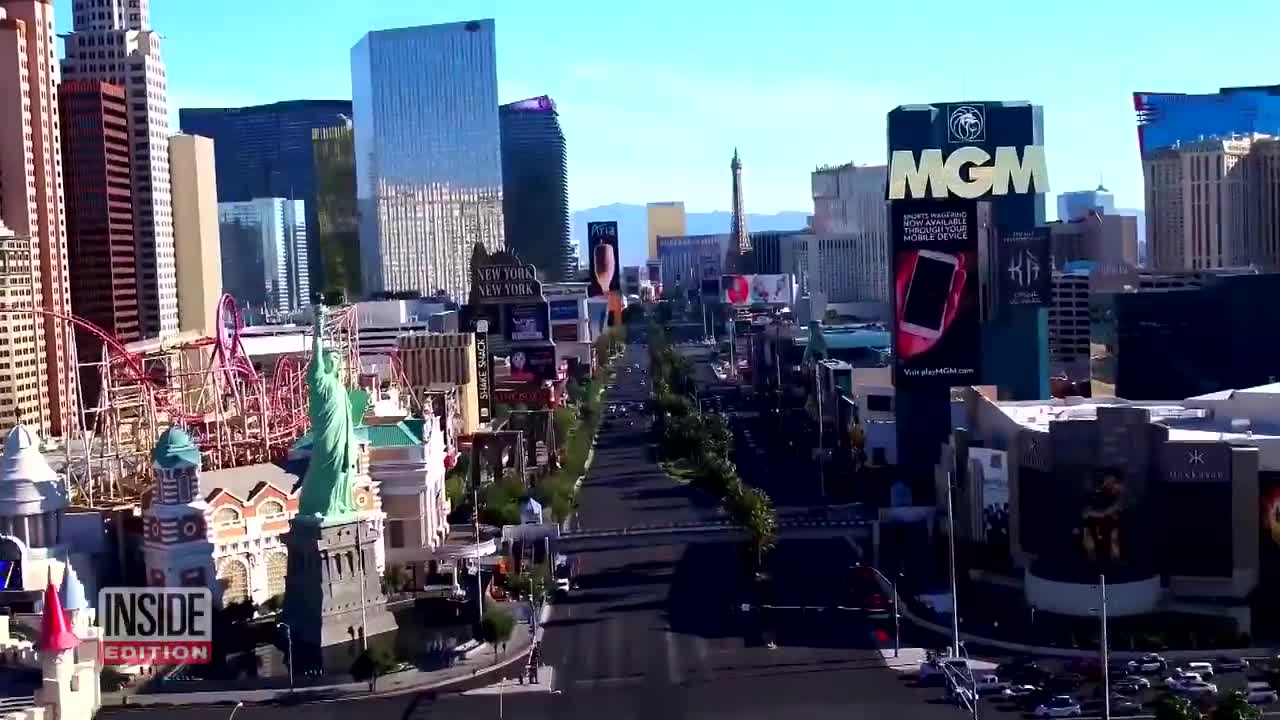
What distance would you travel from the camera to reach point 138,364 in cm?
6619

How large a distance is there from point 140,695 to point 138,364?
26.1 m

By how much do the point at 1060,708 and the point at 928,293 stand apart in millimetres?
31384

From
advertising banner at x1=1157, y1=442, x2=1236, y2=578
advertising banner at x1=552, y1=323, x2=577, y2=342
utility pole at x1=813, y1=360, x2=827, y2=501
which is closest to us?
advertising banner at x1=1157, y1=442, x2=1236, y2=578

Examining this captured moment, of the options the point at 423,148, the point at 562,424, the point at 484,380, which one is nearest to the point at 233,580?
the point at 562,424

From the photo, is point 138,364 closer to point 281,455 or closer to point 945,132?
point 281,455

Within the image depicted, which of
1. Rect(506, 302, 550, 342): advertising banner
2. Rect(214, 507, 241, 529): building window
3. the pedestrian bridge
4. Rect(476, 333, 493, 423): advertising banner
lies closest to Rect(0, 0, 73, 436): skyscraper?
Rect(476, 333, 493, 423): advertising banner

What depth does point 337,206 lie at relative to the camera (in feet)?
629

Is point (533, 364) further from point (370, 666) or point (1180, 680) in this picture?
point (1180, 680)

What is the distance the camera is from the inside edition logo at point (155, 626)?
3459 cm

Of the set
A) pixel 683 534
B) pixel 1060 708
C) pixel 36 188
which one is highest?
pixel 36 188

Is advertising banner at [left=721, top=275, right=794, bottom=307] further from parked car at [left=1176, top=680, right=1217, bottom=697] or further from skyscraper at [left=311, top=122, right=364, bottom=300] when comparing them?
parked car at [left=1176, top=680, right=1217, bottom=697]

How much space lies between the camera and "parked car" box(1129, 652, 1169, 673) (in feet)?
141

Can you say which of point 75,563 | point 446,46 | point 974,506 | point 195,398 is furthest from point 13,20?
point 446,46

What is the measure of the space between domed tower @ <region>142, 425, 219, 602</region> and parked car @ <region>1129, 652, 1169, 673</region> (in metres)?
27.5
